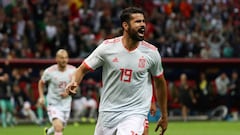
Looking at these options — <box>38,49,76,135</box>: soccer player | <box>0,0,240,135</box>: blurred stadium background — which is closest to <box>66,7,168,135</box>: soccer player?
<box>38,49,76,135</box>: soccer player

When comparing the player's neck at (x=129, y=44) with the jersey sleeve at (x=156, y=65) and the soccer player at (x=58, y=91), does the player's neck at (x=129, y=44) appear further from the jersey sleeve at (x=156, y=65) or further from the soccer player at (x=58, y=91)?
the soccer player at (x=58, y=91)

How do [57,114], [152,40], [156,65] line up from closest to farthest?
[156,65] < [57,114] < [152,40]

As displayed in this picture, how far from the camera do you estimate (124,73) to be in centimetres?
1039

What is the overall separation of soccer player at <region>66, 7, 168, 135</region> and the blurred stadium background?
1831cm

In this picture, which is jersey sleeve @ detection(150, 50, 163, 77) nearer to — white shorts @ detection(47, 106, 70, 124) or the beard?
the beard

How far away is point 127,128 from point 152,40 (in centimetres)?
2072

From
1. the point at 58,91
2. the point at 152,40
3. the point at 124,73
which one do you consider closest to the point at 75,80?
the point at 124,73

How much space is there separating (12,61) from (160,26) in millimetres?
7055

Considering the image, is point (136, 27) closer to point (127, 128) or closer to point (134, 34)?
point (134, 34)

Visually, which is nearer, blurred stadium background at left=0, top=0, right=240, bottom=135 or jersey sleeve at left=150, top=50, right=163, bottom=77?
jersey sleeve at left=150, top=50, right=163, bottom=77

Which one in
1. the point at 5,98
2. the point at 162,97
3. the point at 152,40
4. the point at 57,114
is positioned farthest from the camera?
the point at 152,40

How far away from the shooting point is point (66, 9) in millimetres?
32125

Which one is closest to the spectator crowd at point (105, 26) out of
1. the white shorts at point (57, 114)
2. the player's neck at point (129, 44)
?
the white shorts at point (57, 114)

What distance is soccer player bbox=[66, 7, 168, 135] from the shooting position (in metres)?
10.4
